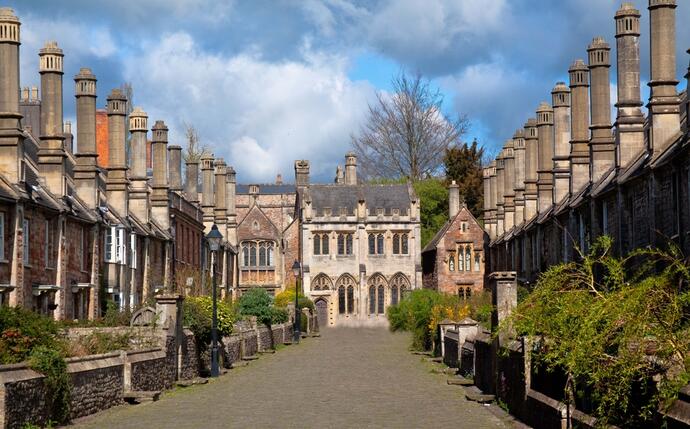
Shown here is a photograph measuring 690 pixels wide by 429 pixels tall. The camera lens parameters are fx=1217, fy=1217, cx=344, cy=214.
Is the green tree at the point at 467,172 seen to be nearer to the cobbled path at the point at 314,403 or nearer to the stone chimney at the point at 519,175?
the stone chimney at the point at 519,175

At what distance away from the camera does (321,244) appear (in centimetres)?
9538

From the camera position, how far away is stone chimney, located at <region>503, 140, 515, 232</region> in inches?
2751

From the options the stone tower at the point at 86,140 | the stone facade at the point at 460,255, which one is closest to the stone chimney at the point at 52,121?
the stone tower at the point at 86,140

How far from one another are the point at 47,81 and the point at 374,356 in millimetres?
15562

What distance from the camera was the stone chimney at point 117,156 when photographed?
4919 centimetres

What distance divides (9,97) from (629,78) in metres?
19.8

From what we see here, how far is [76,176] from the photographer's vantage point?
149 feet

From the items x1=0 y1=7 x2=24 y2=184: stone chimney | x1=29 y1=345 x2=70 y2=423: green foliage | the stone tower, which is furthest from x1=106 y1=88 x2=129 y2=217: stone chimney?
x1=29 y1=345 x2=70 y2=423: green foliage

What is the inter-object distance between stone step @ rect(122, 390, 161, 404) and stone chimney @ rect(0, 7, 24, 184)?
14.0m

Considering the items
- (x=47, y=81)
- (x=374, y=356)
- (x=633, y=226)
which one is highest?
(x=47, y=81)

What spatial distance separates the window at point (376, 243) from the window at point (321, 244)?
3453 millimetres

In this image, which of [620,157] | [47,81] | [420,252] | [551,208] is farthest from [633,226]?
[420,252]

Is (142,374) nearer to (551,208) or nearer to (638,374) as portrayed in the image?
(638,374)

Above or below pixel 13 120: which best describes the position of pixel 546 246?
below
